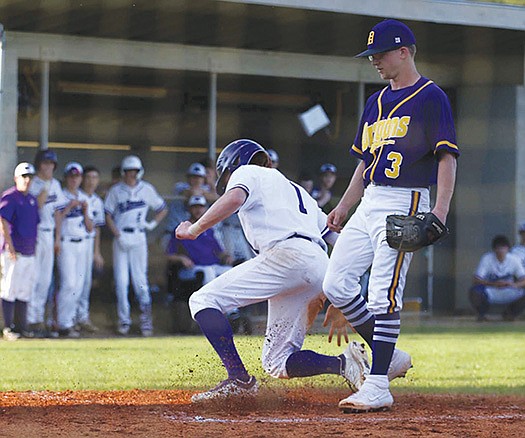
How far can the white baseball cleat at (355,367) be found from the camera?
5.12 meters

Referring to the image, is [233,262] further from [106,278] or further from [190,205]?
[106,278]

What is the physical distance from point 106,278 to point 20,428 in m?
7.43

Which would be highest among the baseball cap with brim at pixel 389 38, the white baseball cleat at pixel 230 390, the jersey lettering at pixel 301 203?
the baseball cap with brim at pixel 389 38

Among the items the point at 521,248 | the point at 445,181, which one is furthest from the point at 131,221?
the point at 445,181

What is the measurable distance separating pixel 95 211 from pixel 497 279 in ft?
17.5

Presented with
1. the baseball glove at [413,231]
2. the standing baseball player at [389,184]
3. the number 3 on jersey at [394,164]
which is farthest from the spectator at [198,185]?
the baseball glove at [413,231]

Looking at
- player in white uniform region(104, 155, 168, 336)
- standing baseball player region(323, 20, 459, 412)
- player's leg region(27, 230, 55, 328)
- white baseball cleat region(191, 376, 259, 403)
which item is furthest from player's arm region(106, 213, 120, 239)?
standing baseball player region(323, 20, 459, 412)

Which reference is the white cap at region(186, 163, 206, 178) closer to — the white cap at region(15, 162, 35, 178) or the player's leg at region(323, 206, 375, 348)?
the white cap at region(15, 162, 35, 178)

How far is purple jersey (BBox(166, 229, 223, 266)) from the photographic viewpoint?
10.3 m

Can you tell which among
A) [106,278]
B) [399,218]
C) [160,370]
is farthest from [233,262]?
[399,218]

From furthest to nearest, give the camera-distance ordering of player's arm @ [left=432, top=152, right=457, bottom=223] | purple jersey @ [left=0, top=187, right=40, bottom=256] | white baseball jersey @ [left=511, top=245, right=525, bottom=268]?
white baseball jersey @ [left=511, top=245, right=525, bottom=268]
purple jersey @ [left=0, top=187, right=40, bottom=256]
player's arm @ [left=432, top=152, right=457, bottom=223]

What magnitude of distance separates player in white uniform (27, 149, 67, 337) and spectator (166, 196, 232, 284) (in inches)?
46.5

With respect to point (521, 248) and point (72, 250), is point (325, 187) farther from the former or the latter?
point (521, 248)

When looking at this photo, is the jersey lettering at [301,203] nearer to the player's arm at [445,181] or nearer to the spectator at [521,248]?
the player's arm at [445,181]
